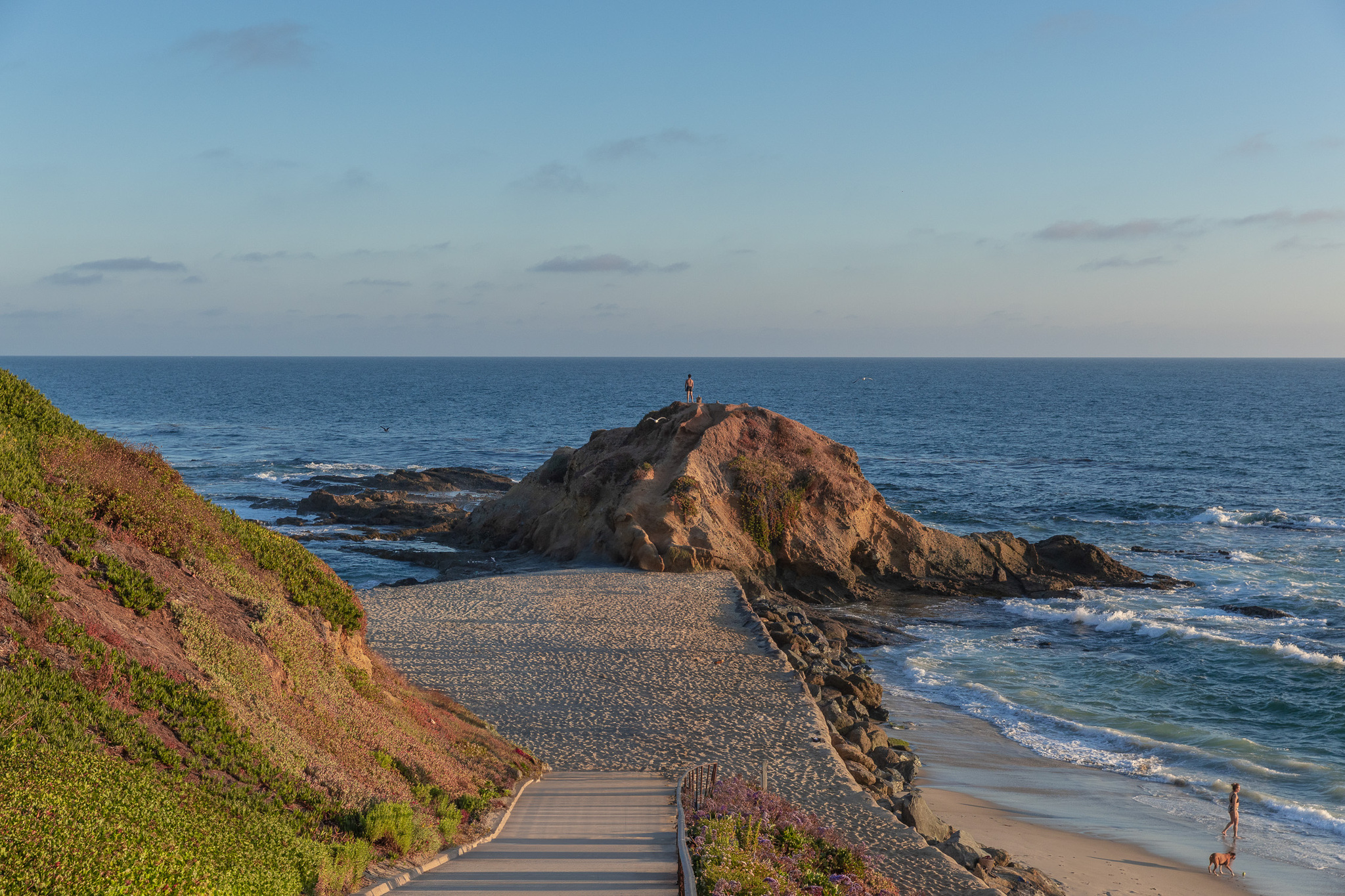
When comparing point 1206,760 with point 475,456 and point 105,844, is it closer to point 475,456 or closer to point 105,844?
point 105,844

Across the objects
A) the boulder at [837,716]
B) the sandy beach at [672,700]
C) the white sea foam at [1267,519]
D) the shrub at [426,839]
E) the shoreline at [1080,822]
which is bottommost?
the shoreline at [1080,822]

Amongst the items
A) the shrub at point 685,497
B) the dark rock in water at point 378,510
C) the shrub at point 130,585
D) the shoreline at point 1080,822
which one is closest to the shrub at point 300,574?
the shrub at point 130,585

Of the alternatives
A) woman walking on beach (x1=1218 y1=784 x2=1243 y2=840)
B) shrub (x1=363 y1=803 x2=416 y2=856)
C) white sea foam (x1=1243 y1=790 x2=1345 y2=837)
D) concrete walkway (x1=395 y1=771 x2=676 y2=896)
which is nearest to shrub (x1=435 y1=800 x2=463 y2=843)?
→ concrete walkway (x1=395 y1=771 x2=676 y2=896)

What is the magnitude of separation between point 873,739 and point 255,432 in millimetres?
80653

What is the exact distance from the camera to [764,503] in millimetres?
34000

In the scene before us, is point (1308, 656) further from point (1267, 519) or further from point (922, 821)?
point (1267, 519)

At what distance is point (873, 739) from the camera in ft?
62.0

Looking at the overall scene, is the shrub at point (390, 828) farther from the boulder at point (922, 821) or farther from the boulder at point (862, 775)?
the boulder at point (862, 775)

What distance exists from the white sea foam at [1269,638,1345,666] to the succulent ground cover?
20328 mm

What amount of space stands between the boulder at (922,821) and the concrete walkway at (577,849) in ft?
12.4

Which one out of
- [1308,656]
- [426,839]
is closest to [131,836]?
[426,839]

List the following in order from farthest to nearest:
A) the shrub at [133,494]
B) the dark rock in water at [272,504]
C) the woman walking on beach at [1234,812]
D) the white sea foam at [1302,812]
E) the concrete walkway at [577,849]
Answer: the dark rock in water at [272,504], the white sea foam at [1302,812], the woman walking on beach at [1234,812], the shrub at [133,494], the concrete walkway at [577,849]

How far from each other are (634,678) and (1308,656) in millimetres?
19657

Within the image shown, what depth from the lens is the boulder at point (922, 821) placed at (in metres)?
14.3
